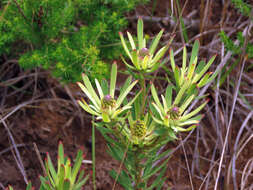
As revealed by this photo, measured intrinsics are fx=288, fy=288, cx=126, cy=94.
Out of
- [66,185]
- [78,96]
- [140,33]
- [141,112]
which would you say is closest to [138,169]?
[141,112]

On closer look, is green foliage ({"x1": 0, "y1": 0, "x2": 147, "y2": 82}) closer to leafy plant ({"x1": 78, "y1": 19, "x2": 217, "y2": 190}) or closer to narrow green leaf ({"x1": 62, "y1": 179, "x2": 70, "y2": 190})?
leafy plant ({"x1": 78, "y1": 19, "x2": 217, "y2": 190})

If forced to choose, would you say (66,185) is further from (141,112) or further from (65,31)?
(65,31)

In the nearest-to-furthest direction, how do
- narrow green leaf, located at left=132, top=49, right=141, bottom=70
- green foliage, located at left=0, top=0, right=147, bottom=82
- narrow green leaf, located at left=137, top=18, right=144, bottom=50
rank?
narrow green leaf, located at left=132, top=49, right=141, bottom=70
narrow green leaf, located at left=137, top=18, right=144, bottom=50
green foliage, located at left=0, top=0, right=147, bottom=82

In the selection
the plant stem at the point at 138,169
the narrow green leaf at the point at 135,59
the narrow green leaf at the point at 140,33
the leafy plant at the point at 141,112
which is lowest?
the plant stem at the point at 138,169

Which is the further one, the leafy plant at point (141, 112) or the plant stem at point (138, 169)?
the plant stem at point (138, 169)

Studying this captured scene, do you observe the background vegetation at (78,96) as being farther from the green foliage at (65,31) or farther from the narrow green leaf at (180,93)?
the narrow green leaf at (180,93)

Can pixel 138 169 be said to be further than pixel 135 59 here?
Yes

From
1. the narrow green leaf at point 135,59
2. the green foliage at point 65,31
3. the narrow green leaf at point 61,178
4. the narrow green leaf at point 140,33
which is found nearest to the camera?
the narrow green leaf at point 61,178

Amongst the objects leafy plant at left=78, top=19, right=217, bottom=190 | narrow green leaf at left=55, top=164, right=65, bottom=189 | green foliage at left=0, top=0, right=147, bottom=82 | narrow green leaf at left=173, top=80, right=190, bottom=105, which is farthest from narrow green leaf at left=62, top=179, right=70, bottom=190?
green foliage at left=0, top=0, right=147, bottom=82

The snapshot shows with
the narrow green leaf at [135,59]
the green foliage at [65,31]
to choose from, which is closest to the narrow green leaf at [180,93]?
the narrow green leaf at [135,59]

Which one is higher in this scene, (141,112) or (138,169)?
(141,112)
